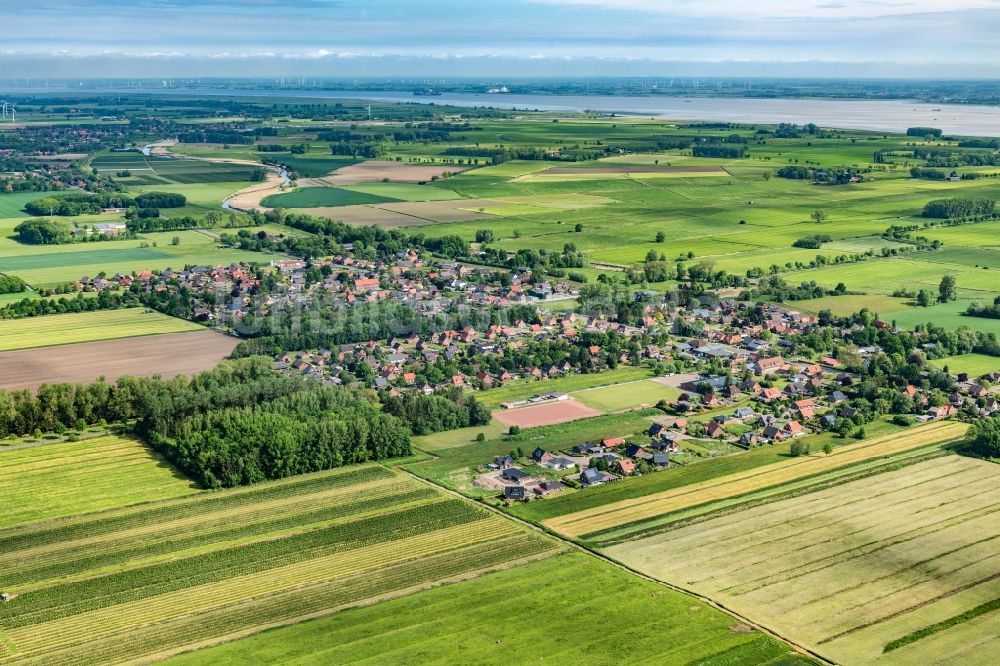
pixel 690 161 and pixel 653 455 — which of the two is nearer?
pixel 653 455

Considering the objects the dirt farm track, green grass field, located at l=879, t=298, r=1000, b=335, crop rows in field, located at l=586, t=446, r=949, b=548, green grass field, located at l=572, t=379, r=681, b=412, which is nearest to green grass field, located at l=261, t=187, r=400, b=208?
the dirt farm track

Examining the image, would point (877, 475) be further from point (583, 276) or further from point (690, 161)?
point (690, 161)

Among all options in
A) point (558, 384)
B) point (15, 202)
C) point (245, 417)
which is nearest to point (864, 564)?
point (558, 384)

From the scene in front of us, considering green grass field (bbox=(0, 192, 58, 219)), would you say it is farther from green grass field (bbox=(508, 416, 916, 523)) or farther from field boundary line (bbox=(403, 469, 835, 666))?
green grass field (bbox=(508, 416, 916, 523))

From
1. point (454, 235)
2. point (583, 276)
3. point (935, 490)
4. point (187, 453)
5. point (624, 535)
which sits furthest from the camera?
point (454, 235)

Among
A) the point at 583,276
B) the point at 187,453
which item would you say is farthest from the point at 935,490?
the point at 583,276
